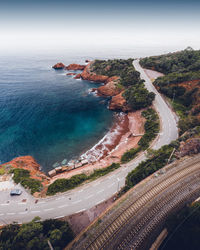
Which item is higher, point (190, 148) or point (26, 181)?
point (190, 148)

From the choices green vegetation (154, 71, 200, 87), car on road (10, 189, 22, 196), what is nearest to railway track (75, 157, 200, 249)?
car on road (10, 189, 22, 196)

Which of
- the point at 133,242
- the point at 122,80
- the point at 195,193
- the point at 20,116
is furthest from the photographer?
the point at 122,80

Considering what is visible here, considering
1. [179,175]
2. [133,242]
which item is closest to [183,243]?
[133,242]

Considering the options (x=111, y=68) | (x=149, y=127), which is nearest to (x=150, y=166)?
(x=149, y=127)

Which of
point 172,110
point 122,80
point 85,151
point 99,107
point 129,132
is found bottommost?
point 85,151

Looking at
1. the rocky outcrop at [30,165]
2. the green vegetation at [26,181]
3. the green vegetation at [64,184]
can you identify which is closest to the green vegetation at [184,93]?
the green vegetation at [64,184]

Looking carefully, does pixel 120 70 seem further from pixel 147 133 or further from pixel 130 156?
pixel 130 156

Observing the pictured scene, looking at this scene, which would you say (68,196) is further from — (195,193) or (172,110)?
(172,110)
